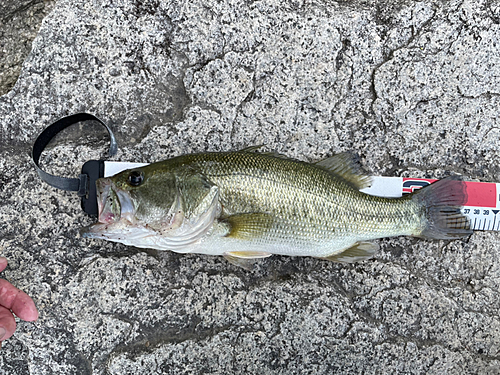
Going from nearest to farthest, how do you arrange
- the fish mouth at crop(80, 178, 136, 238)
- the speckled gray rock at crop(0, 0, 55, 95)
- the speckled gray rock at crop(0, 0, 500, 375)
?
the fish mouth at crop(80, 178, 136, 238), the speckled gray rock at crop(0, 0, 500, 375), the speckled gray rock at crop(0, 0, 55, 95)

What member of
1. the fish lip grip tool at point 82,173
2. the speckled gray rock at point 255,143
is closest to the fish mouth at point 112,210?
the fish lip grip tool at point 82,173

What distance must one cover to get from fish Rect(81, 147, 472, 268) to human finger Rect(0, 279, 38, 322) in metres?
0.85

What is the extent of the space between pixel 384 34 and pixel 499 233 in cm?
184

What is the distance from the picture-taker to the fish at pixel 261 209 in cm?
238

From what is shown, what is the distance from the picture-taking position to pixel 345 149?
304cm

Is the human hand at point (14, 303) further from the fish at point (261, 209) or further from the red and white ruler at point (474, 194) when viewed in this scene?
the red and white ruler at point (474, 194)

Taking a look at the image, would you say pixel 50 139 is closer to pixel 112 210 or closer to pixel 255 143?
pixel 112 210

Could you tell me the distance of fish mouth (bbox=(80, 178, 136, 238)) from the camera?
235cm

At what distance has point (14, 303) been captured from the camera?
9.00ft

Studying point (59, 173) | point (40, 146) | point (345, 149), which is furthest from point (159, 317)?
point (345, 149)

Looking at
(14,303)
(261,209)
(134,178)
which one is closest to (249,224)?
(261,209)

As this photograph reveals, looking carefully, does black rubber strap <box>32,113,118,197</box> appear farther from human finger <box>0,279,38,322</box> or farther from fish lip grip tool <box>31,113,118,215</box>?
human finger <box>0,279,38,322</box>

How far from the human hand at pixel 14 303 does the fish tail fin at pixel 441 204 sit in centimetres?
283

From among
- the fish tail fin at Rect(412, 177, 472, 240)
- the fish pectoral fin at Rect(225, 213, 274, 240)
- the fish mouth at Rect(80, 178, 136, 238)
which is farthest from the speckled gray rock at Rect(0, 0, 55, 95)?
the fish tail fin at Rect(412, 177, 472, 240)
